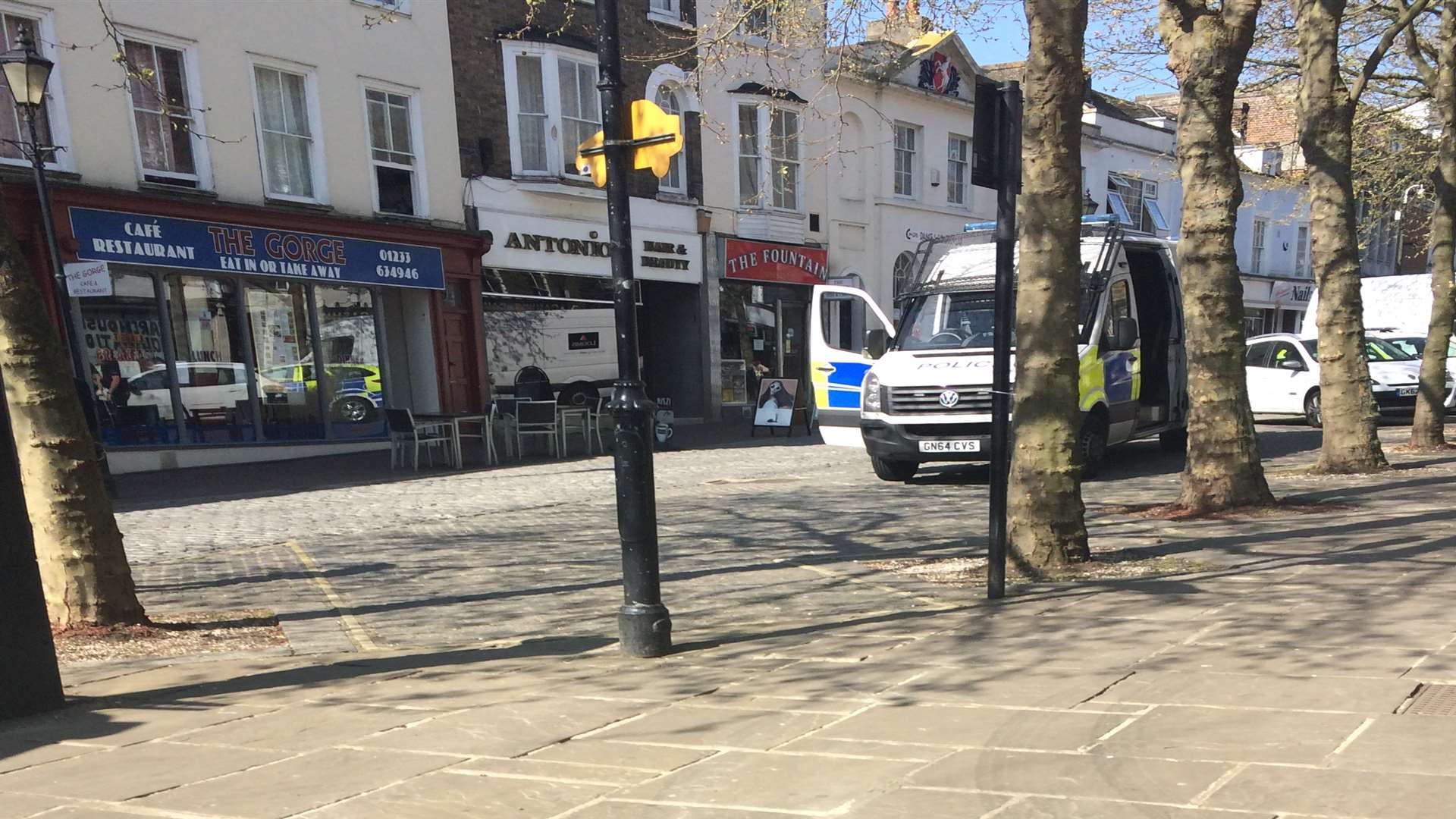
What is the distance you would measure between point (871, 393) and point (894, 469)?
40.2 inches

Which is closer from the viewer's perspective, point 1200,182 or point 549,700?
point 549,700

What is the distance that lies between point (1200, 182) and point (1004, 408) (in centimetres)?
363

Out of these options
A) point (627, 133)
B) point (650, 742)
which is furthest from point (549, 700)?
point (627, 133)

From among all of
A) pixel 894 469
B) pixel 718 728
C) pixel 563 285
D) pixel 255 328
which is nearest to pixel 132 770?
pixel 718 728

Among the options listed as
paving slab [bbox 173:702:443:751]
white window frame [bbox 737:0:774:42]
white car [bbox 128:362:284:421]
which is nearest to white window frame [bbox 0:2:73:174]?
white car [bbox 128:362:284:421]

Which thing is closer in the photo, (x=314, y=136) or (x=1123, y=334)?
(x=1123, y=334)

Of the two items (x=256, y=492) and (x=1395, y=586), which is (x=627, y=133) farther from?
(x=256, y=492)

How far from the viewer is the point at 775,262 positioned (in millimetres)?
24266

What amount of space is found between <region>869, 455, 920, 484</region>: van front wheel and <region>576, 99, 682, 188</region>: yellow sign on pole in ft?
24.8

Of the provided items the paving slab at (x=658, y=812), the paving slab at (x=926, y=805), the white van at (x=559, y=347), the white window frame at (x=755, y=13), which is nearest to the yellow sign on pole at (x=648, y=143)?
the paving slab at (x=658, y=812)

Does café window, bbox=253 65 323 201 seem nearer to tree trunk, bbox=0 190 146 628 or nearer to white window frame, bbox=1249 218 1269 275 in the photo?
tree trunk, bbox=0 190 146 628

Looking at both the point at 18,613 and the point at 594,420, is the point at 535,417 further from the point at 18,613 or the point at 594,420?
the point at 18,613

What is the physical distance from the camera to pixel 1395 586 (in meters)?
5.66

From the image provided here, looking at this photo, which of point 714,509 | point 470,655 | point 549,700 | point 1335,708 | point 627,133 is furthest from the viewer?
point 714,509
